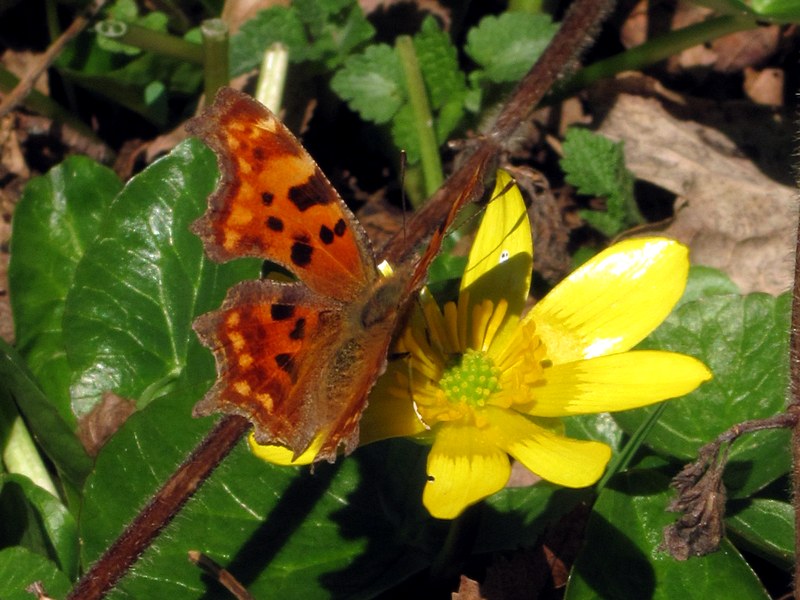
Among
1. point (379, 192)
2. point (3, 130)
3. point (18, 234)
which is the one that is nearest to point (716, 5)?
point (379, 192)

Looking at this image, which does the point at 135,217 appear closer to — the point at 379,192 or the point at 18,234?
the point at 18,234

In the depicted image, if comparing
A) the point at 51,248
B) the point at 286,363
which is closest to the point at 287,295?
the point at 286,363

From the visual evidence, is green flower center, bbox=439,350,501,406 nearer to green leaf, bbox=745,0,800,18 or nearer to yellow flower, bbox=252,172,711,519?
yellow flower, bbox=252,172,711,519

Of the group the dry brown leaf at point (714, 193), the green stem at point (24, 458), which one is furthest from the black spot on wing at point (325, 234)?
the dry brown leaf at point (714, 193)

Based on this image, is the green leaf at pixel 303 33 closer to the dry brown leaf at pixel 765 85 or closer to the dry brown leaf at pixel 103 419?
the dry brown leaf at pixel 103 419

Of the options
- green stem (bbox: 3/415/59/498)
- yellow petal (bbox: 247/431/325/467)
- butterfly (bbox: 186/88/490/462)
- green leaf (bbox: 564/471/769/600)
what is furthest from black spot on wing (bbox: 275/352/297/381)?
green stem (bbox: 3/415/59/498)
